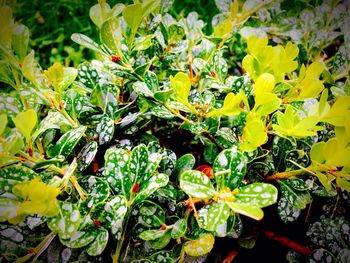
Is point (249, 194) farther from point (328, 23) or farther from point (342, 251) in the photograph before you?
point (328, 23)

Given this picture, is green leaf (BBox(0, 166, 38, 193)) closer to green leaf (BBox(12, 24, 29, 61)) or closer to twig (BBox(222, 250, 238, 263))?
green leaf (BBox(12, 24, 29, 61))

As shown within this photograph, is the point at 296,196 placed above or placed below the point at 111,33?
below

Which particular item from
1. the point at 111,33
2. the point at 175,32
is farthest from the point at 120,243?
the point at 175,32

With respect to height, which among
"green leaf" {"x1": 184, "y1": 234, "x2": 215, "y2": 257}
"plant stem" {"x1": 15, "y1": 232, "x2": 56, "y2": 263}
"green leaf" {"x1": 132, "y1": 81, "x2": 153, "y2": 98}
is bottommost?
"green leaf" {"x1": 184, "y1": 234, "x2": 215, "y2": 257}

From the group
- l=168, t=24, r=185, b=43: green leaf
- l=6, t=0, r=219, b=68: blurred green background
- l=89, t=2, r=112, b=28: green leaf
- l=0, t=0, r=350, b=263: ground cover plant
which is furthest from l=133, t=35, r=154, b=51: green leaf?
l=6, t=0, r=219, b=68: blurred green background

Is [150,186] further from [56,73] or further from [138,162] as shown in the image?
[56,73]

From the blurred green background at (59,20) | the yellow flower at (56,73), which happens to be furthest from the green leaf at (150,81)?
the blurred green background at (59,20)

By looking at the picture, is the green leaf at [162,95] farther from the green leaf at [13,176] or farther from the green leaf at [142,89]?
the green leaf at [13,176]

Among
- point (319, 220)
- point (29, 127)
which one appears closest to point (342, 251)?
point (319, 220)
